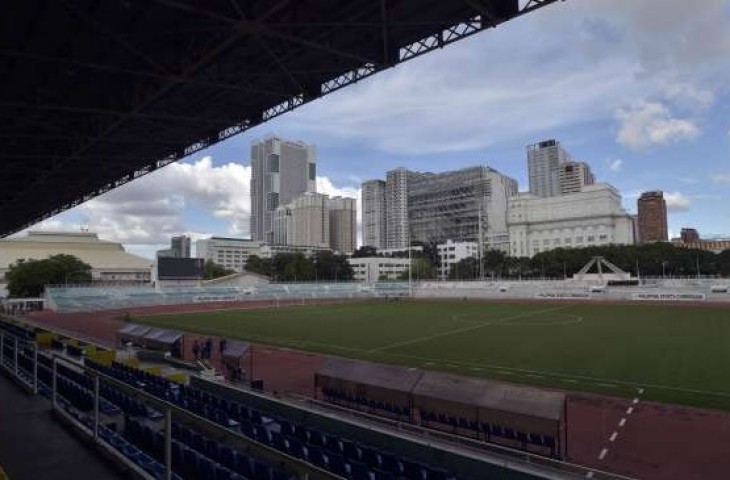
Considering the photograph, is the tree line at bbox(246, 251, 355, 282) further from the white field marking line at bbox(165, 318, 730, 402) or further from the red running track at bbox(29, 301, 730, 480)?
the red running track at bbox(29, 301, 730, 480)

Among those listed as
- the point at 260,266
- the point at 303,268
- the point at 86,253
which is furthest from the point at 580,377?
the point at 86,253

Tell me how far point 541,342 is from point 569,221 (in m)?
146

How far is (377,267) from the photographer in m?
Result: 169

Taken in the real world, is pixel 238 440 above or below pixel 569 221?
below

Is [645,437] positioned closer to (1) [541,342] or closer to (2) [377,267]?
(1) [541,342]

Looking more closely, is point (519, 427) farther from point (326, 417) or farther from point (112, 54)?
point (112, 54)

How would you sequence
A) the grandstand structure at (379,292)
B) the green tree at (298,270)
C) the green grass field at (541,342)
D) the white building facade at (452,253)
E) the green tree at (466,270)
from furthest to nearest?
1. the white building facade at (452,253)
2. the green tree at (466,270)
3. the green tree at (298,270)
4. the grandstand structure at (379,292)
5. the green grass field at (541,342)

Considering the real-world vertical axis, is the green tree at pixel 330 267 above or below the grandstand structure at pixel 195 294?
above

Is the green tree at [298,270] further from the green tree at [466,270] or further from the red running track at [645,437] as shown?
the red running track at [645,437]

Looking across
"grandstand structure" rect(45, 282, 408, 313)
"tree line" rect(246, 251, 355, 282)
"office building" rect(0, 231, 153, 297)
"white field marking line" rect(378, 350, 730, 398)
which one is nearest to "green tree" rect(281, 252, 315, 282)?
"tree line" rect(246, 251, 355, 282)

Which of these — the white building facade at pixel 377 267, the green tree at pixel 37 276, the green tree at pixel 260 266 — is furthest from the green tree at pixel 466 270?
the green tree at pixel 37 276

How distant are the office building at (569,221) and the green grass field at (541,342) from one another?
116 m

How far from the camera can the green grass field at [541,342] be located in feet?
67.0

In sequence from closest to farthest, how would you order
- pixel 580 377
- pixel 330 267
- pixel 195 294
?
pixel 580 377 → pixel 195 294 → pixel 330 267
